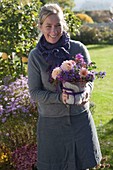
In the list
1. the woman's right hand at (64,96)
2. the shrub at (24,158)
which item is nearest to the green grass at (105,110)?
the shrub at (24,158)

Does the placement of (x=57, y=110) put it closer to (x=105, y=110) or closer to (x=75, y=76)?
(x=75, y=76)

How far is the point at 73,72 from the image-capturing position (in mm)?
2512

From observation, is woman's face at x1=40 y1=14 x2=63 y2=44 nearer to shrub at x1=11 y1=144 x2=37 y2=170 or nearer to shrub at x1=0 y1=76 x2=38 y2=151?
shrub at x1=11 y1=144 x2=37 y2=170

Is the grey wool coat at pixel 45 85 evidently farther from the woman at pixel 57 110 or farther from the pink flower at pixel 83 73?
the pink flower at pixel 83 73

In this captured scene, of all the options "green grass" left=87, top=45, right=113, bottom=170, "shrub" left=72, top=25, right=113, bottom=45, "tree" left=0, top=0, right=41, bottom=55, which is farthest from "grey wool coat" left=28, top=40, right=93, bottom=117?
"shrub" left=72, top=25, right=113, bottom=45

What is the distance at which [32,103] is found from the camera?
468cm

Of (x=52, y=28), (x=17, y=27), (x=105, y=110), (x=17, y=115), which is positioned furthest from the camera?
(x=105, y=110)

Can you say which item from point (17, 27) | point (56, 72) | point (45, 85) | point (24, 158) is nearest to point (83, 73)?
point (56, 72)

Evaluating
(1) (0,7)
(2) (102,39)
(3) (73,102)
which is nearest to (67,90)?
(3) (73,102)

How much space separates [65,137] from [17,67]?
330cm

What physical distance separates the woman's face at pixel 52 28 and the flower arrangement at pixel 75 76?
22 cm

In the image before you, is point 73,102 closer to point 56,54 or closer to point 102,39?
point 56,54

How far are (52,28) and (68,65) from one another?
0.32m

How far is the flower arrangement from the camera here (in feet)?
8.24
